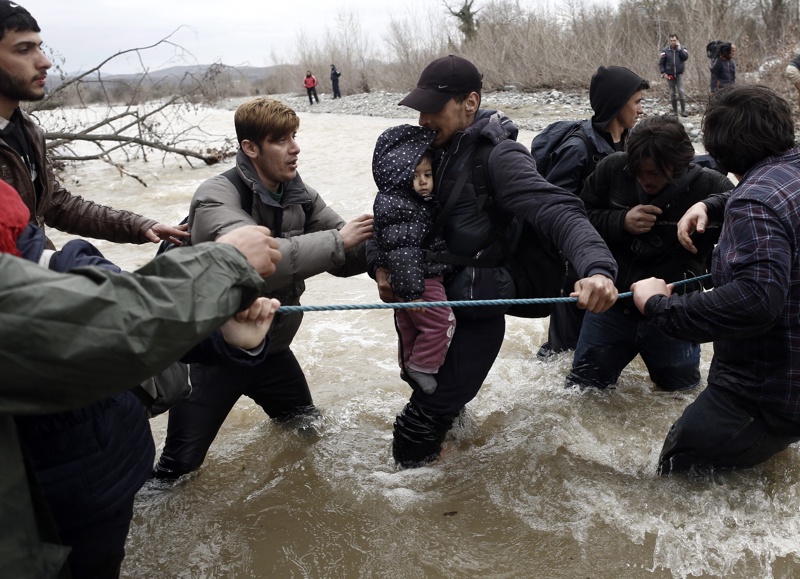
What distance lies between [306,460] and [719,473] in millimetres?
2128

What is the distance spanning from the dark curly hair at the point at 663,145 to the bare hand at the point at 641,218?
0.18 meters

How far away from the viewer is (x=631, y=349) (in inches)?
153

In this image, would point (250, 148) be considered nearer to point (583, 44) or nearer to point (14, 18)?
point (14, 18)

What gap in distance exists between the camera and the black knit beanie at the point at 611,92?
4.15 metres

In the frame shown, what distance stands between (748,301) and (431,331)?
4.21 ft

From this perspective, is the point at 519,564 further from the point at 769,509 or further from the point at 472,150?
the point at 472,150

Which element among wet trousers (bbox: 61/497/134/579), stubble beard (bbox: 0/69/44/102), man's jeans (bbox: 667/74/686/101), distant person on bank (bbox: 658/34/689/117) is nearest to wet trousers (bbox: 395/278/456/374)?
wet trousers (bbox: 61/497/134/579)

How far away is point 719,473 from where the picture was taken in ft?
10.1

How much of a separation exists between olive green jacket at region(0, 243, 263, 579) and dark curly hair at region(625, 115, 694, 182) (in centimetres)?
241

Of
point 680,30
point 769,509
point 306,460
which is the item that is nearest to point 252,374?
point 306,460

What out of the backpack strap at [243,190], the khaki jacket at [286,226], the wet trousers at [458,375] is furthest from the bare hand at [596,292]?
the backpack strap at [243,190]

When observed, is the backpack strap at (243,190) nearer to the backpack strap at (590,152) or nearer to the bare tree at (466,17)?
the backpack strap at (590,152)

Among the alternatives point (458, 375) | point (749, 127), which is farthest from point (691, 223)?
point (458, 375)

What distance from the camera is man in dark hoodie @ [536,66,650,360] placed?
404cm
